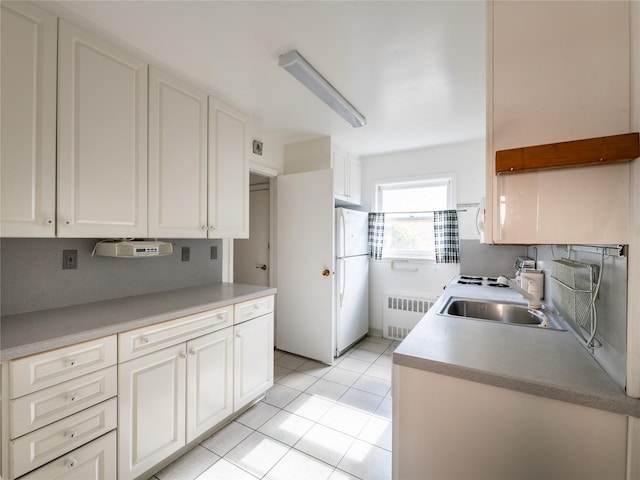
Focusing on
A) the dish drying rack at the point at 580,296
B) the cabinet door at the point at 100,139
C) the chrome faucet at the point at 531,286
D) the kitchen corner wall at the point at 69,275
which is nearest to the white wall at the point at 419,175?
the chrome faucet at the point at 531,286

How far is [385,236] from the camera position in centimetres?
390

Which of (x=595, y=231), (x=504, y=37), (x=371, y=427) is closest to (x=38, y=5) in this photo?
(x=504, y=37)

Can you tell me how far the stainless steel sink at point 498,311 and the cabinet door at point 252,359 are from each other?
1.37 metres

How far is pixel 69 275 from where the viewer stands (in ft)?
5.37

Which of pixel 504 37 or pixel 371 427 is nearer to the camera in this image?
pixel 504 37

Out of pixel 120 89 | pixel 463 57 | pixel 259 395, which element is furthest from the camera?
pixel 259 395

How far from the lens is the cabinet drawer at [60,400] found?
109cm

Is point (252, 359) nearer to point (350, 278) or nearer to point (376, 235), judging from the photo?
point (350, 278)

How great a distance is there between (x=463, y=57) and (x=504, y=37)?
108cm

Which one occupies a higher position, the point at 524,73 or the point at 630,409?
the point at 524,73

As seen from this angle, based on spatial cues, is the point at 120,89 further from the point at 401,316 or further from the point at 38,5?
the point at 401,316

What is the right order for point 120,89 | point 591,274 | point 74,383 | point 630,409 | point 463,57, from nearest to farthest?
point 630,409, point 591,274, point 74,383, point 120,89, point 463,57

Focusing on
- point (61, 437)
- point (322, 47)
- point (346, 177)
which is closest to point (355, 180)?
point (346, 177)

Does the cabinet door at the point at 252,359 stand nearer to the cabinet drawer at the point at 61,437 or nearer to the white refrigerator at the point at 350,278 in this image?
the cabinet drawer at the point at 61,437
